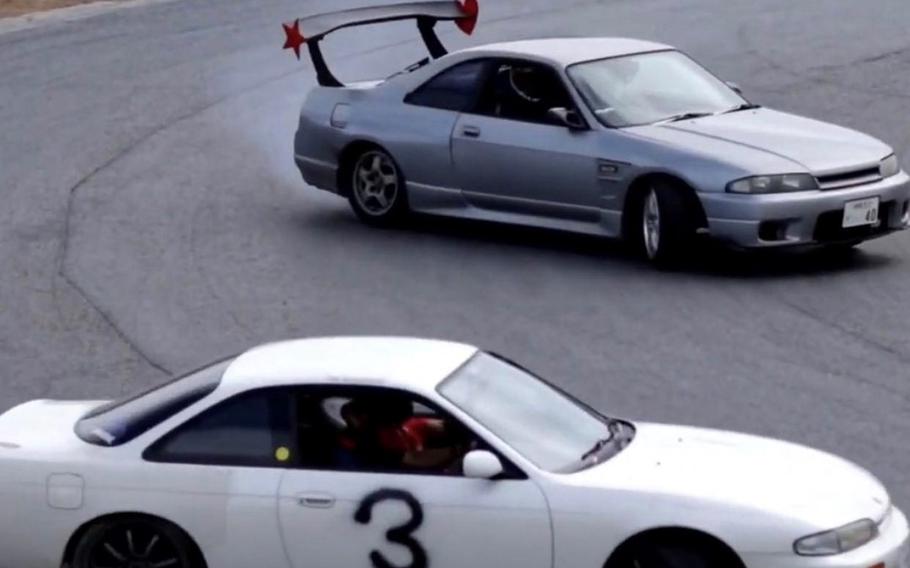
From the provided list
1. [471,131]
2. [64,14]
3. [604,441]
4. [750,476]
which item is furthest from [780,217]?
[64,14]

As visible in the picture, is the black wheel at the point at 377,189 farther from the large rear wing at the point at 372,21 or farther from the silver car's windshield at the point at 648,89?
the silver car's windshield at the point at 648,89

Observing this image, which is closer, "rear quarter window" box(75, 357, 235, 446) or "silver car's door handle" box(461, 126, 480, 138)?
"rear quarter window" box(75, 357, 235, 446)

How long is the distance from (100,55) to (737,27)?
24.3 feet

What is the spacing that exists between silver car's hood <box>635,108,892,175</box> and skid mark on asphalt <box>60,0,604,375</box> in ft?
10.6

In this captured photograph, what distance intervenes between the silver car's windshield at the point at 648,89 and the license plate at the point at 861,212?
1508 mm

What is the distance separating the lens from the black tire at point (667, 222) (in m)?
12.8

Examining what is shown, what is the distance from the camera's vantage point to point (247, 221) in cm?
1509

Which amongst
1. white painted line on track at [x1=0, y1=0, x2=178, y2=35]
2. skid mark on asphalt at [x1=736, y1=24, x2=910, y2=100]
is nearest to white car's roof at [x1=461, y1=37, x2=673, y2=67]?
skid mark on asphalt at [x1=736, y1=24, x2=910, y2=100]

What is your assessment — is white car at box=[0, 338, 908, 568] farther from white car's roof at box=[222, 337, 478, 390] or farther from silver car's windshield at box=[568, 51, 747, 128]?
silver car's windshield at box=[568, 51, 747, 128]

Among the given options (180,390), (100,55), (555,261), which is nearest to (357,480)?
(180,390)

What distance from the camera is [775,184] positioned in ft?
41.2

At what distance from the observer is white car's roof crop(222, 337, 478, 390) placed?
24.5 ft

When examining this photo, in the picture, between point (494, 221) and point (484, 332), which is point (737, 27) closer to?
point (494, 221)

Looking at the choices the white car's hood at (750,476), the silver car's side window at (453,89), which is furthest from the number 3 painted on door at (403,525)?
the silver car's side window at (453,89)
